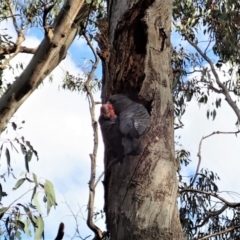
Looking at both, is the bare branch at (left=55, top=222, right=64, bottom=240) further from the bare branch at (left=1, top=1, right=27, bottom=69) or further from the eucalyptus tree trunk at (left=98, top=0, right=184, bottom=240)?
the bare branch at (left=1, top=1, right=27, bottom=69)

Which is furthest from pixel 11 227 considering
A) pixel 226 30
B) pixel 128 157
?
pixel 226 30

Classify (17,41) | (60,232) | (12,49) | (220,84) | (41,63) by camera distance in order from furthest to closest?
1. (220,84)
2. (17,41)
3. (12,49)
4. (41,63)
5. (60,232)

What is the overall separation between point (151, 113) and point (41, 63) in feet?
4.26

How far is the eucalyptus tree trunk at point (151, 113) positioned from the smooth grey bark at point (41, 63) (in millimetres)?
717

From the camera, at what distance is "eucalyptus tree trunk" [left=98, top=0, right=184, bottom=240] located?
5.46ft

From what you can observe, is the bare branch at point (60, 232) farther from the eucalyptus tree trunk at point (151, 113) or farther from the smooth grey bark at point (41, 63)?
the smooth grey bark at point (41, 63)

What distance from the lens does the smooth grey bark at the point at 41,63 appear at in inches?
117

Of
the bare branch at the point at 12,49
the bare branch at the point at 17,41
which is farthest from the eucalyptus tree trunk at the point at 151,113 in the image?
the bare branch at the point at 17,41

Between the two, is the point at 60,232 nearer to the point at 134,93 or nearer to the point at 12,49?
the point at 134,93

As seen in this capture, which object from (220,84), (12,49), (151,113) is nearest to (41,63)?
(12,49)

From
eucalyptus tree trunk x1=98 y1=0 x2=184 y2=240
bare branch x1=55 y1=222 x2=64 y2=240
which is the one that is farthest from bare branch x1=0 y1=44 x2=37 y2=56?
bare branch x1=55 y1=222 x2=64 y2=240

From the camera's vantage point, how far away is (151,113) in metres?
1.90

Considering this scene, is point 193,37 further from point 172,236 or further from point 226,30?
point 172,236

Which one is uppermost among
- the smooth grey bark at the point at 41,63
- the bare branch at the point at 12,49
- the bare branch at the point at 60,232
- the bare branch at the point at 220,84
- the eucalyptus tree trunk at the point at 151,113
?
the bare branch at the point at 220,84
